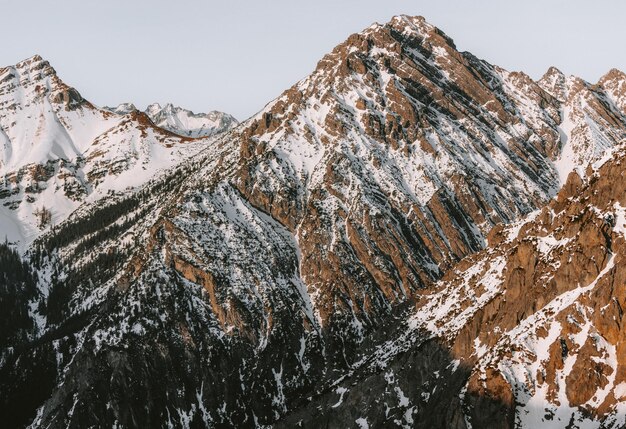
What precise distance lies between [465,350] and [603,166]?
46.8 meters

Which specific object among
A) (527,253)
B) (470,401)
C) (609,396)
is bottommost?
(609,396)

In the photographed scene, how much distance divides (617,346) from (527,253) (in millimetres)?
34813

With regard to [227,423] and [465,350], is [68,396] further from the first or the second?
[465,350]

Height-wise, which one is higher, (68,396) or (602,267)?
(68,396)

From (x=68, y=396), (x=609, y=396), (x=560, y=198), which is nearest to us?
(x=609, y=396)

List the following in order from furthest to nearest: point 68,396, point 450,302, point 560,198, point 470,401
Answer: point 68,396 → point 450,302 → point 560,198 → point 470,401

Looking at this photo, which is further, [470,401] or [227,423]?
[227,423]

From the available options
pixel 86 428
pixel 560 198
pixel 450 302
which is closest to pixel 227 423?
pixel 86 428

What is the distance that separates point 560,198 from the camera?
525 feet

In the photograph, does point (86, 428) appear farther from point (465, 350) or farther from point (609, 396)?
point (609, 396)

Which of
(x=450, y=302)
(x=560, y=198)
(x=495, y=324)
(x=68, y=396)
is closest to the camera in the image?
(x=495, y=324)

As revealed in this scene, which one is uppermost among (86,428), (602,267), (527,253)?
(86,428)

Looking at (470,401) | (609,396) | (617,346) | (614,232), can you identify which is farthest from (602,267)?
(470,401)

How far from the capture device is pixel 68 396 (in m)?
190
